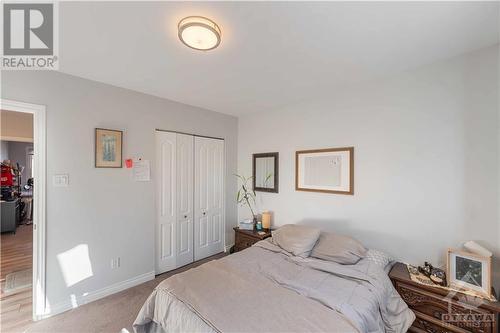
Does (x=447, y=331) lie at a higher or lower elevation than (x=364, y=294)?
lower

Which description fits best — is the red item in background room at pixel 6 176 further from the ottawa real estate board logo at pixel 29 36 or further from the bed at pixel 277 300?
the bed at pixel 277 300

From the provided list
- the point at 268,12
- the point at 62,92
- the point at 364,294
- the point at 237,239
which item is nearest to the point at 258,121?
the point at 237,239

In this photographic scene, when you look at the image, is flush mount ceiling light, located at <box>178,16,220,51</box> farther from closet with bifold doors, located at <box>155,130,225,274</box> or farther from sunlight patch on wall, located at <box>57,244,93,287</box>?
sunlight patch on wall, located at <box>57,244,93,287</box>

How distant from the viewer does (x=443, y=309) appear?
1663mm

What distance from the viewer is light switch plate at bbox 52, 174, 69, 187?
2207 mm

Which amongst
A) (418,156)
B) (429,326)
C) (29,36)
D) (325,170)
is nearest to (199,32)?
(29,36)

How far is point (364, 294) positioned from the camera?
1.59m

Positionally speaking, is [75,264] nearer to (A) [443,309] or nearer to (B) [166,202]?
(B) [166,202]

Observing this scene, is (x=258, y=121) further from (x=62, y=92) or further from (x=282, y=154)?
(x=62, y=92)

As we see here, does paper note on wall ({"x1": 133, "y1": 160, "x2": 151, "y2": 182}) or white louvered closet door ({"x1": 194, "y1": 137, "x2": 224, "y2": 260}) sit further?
white louvered closet door ({"x1": 194, "y1": 137, "x2": 224, "y2": 260})

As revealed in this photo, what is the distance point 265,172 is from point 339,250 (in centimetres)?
171

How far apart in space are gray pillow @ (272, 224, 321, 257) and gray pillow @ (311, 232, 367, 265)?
0.09m

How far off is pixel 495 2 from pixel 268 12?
143 cm

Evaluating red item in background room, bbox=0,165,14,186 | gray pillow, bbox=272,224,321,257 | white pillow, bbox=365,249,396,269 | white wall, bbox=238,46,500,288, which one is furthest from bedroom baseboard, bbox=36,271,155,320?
red item in background room, bbox=0,165,14,186
